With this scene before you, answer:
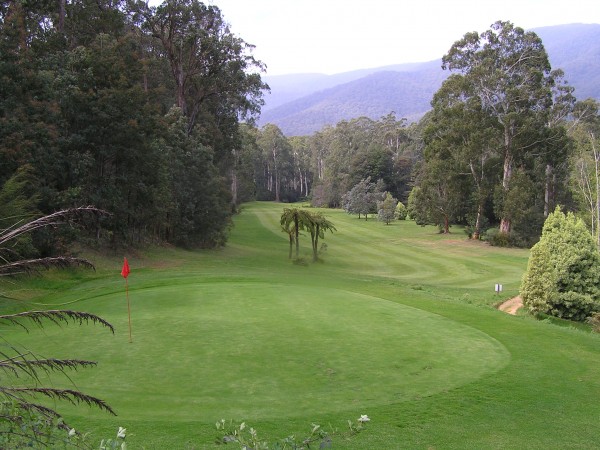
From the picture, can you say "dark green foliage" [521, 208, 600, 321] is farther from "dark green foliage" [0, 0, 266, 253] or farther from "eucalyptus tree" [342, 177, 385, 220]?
"eucalyptus tree" [342, 177, 385, 220]

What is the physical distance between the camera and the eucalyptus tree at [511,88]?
44656 millimetres

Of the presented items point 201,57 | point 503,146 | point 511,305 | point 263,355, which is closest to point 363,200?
point 503,146

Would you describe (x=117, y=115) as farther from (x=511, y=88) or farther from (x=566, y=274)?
(x=511, y=88)

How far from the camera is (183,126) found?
1401 inches

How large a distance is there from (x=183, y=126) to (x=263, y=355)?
95.5 ft

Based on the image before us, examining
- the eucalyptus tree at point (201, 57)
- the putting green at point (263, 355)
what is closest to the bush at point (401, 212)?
the eucalyptus tree at point (201, 57)

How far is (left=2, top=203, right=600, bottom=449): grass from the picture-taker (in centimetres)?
664

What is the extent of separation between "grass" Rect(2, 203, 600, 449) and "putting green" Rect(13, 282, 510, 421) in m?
0.03

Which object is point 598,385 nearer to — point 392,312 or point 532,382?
point 532,382

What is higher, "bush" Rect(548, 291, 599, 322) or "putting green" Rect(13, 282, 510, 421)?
"putting green" Rect(13, 282, 510, 421)

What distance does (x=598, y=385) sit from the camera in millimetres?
8789

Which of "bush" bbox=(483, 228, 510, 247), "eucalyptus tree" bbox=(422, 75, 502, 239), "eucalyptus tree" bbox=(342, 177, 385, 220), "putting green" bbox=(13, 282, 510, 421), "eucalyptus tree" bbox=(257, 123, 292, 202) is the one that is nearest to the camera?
"putting green" bbox=(13, 282, 510, 421)

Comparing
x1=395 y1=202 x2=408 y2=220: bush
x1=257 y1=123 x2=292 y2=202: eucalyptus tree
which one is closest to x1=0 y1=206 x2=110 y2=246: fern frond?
x1=395 y1=202 x2=408 y2=220: bush

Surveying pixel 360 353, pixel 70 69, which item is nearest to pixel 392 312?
pixel 360 353
